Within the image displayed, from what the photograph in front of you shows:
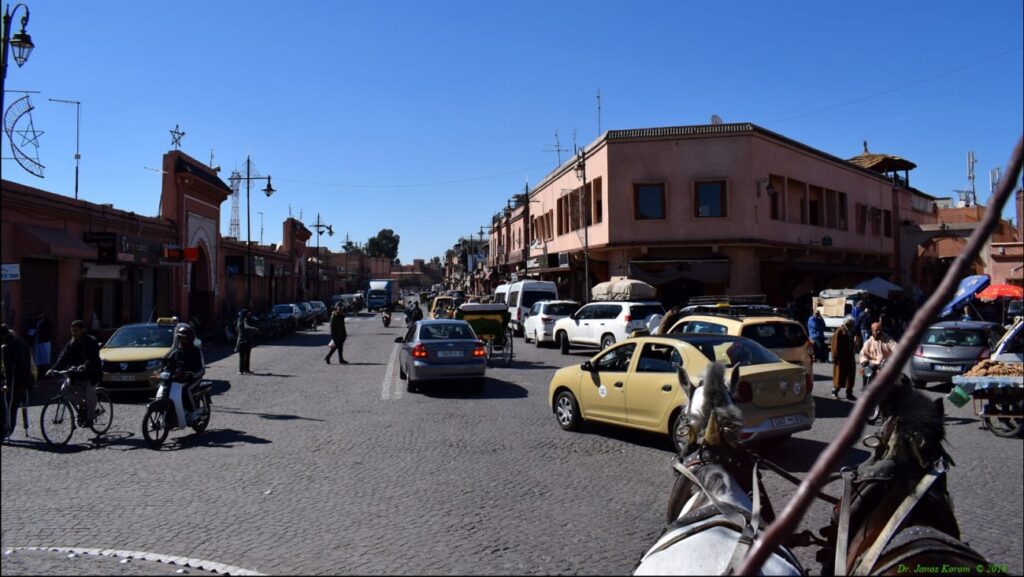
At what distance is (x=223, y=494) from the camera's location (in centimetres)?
696

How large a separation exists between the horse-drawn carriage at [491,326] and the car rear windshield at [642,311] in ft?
12.8

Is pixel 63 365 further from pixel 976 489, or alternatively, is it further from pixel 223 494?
pixel 976 489

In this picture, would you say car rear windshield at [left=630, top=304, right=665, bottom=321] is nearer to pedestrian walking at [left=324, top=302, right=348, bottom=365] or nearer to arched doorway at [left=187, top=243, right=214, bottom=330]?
pedestrian walking at [left=324, top=302, right=348, bottom=365]

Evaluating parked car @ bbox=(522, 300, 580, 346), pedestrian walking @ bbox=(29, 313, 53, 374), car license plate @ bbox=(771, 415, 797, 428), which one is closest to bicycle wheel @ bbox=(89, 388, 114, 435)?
pedestrian walking @ bbox=(29, 313, 53, 374)

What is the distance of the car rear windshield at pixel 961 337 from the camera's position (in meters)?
14.4

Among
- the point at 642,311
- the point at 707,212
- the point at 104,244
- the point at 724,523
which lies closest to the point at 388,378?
the point at 642,311

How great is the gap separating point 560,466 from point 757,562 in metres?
6.83

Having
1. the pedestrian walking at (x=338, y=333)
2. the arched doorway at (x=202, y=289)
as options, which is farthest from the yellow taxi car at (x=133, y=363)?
the arched doorway at (x=202, y=289)

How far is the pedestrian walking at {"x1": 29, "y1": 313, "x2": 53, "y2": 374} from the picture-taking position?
16.8 meters

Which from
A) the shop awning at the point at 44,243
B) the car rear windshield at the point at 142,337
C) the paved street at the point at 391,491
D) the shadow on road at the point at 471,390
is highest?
the shop awning at the point at 44,243

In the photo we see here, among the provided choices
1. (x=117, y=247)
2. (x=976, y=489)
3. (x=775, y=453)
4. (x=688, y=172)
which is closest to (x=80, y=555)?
(x=976, y=489)

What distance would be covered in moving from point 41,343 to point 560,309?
16.4 meters

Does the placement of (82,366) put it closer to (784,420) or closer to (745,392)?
(745,392)

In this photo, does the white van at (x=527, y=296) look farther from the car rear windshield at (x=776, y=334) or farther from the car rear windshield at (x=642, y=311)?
the car rear windshield at (x=776, y=334)
